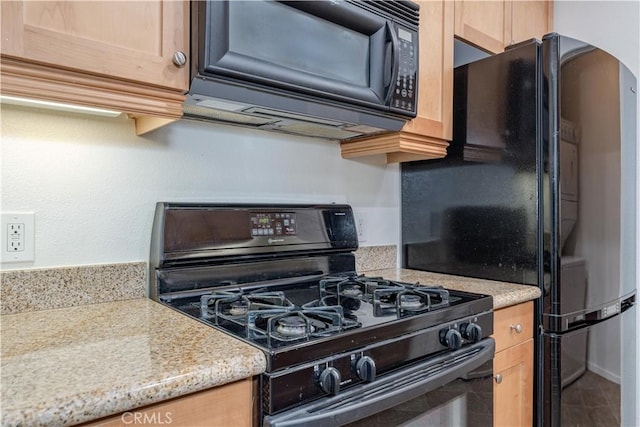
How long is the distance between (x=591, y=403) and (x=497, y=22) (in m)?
1.43

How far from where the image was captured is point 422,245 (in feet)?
5.74

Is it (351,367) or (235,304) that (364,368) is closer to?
(351,367)

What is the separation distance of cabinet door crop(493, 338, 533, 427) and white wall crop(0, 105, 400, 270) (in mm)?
816

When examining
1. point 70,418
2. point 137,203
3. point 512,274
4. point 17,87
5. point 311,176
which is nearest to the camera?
point 70,418

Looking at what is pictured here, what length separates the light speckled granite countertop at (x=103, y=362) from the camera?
565 mm

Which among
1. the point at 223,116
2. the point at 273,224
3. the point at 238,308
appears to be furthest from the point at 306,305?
the point at 223,116

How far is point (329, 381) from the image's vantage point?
79 centimetres

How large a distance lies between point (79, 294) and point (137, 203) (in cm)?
27

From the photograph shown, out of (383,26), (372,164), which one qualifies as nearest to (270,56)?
(383,26)

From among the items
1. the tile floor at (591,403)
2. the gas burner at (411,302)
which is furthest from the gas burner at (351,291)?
the tile floor at (591,403)

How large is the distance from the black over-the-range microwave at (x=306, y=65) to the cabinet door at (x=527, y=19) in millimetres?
656

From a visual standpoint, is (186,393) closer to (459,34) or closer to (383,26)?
(383,26)

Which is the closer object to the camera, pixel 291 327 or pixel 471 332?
pixel 291 327

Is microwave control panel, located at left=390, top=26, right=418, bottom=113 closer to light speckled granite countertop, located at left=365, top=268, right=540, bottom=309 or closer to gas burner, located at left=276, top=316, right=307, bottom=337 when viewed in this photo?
light speckled granite countertop, located at left=365, top=268, right=540, bottom=309
